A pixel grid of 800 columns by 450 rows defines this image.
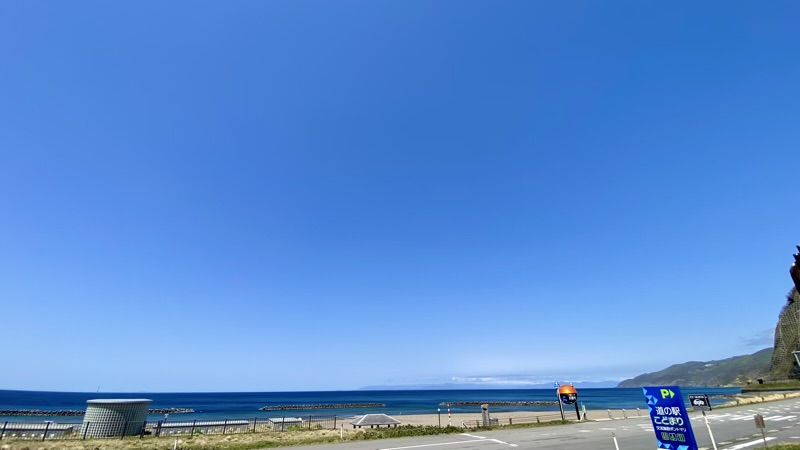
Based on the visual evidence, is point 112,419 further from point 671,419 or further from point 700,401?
point 700,401

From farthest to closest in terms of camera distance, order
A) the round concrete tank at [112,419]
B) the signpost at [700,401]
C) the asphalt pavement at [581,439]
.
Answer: the round concrete tank at [112,419] → the asphalt pavement at [581,439] → the signpost at [700,401]

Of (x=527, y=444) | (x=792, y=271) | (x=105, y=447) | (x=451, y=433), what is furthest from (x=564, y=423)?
(x=105, y=447)

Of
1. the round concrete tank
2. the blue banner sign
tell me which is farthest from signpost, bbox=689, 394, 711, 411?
the round concrete tank

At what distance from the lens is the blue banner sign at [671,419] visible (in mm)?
12477

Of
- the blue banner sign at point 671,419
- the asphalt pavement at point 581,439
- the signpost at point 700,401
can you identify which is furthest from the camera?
the asphalt pavement at point 581,439

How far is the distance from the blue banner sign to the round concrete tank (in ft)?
112

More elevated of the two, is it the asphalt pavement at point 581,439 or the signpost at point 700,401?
the signpost at point 700,401

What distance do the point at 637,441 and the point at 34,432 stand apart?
48041 millimetres

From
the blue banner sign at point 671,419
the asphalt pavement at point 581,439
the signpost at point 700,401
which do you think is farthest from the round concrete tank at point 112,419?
the signpost at point 700,401

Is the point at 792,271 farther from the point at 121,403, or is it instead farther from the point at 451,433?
the point at 121,403

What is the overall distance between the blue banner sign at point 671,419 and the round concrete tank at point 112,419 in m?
34.1

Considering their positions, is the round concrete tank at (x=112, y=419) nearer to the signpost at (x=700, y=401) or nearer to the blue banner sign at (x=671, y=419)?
the blue banner sign at (x=671, y=419)

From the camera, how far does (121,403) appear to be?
28.4 metres

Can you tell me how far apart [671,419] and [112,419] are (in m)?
35.1
